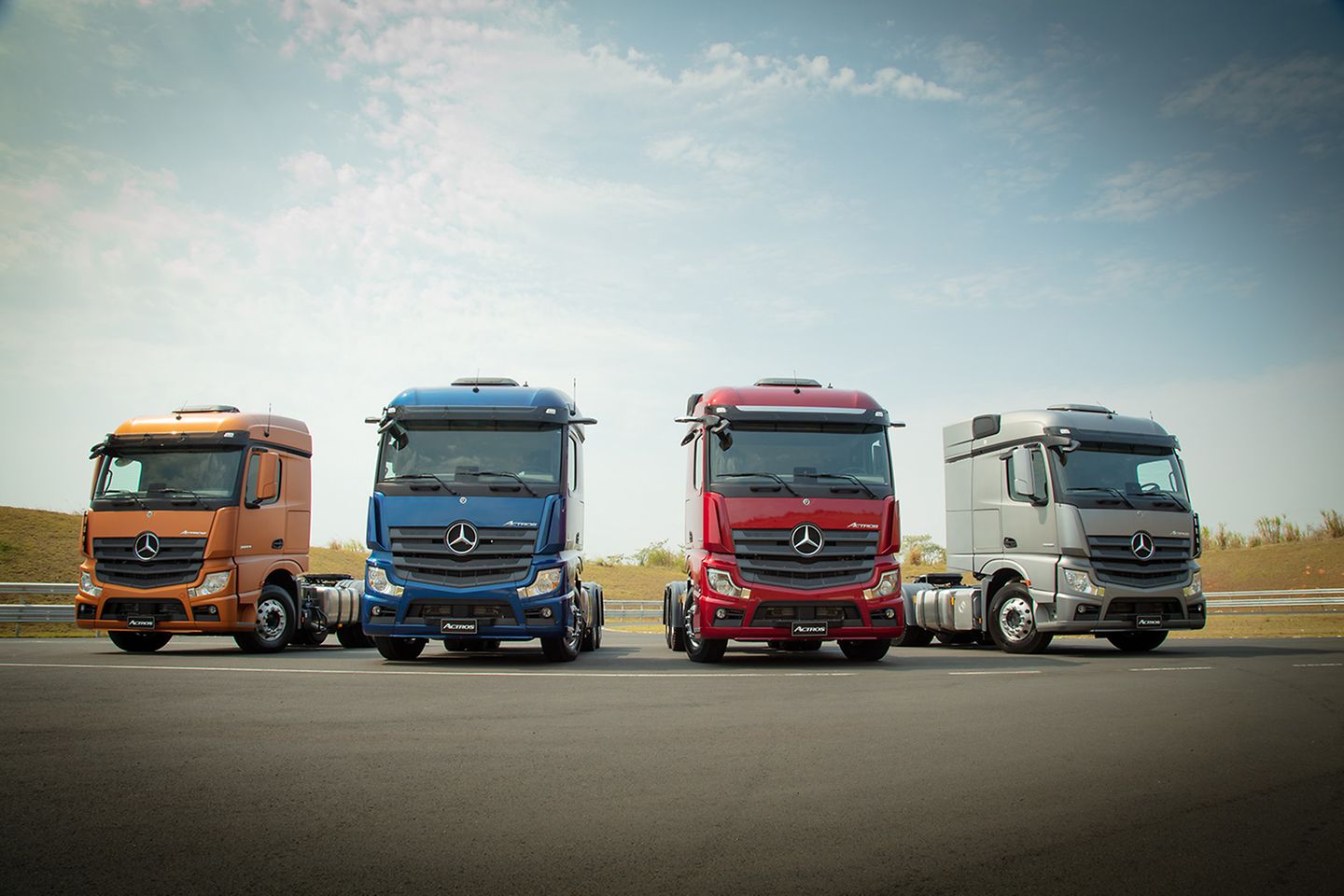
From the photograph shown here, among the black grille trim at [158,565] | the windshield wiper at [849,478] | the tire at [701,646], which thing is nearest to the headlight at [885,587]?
the windshield wiper at [849,478]

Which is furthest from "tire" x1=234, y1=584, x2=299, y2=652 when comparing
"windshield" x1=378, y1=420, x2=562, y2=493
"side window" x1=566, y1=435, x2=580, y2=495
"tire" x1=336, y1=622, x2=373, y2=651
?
"side window" x1=566, y1=435, x2=580, y2=495

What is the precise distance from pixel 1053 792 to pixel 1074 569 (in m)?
10.8

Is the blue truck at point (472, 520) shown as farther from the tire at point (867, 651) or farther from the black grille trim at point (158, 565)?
the tire at point (867, 651)

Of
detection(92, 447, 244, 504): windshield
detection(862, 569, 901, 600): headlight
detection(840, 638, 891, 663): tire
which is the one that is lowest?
detection(840, 638, 891, 663): tire

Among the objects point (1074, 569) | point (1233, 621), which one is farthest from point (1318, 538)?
point (1074, 569)

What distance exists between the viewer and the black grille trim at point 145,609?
15.7 meters

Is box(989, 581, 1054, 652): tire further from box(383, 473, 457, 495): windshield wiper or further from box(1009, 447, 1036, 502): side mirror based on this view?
box(383, 473, 457, 495): windshield wiper

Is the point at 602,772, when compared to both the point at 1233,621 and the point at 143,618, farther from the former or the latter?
the point at 1233,621

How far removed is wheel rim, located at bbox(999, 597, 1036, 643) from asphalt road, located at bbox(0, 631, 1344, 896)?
5.65 m

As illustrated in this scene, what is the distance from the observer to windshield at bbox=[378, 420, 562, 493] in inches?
553

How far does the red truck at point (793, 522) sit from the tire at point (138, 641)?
9.38 metres

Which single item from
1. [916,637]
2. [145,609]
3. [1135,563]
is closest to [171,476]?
[145,609]

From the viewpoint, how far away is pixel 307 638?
1875cm

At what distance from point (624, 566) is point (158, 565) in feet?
113
